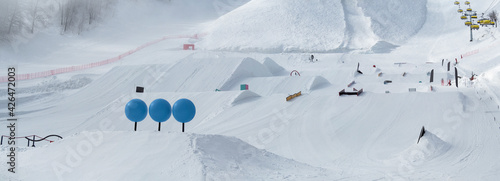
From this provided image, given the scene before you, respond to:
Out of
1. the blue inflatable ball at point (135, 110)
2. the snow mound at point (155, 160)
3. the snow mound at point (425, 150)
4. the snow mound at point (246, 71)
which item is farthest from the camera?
the snow mound at point (246, 71)

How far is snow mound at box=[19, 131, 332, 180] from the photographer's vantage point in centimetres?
1008

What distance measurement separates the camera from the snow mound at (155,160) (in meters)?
10.1

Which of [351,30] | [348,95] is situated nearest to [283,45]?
[351,30]

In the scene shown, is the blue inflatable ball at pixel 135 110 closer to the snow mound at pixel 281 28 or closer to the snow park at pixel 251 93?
the snow park at pixel 251 93

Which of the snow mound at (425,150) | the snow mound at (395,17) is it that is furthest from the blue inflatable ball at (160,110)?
the snow mound at (395,17)

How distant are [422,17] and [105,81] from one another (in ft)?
158

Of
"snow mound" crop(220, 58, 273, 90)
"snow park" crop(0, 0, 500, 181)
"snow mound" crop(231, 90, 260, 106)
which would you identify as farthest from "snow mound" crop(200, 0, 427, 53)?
"snow mound" crop(231, 90, 260, 106)

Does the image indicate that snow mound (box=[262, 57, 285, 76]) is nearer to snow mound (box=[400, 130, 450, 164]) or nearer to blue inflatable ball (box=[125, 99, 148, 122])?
snow mound (box=[400, 130, 450, 164])

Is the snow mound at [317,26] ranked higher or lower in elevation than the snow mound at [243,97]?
higher

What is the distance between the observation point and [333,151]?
52.3 ft

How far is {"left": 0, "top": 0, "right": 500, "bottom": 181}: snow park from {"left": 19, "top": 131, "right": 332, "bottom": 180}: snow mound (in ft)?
0.16

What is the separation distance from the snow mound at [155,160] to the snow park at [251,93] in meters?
0.05

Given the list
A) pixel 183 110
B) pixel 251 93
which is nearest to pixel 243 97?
pixel 251 93

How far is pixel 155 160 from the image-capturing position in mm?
10531
